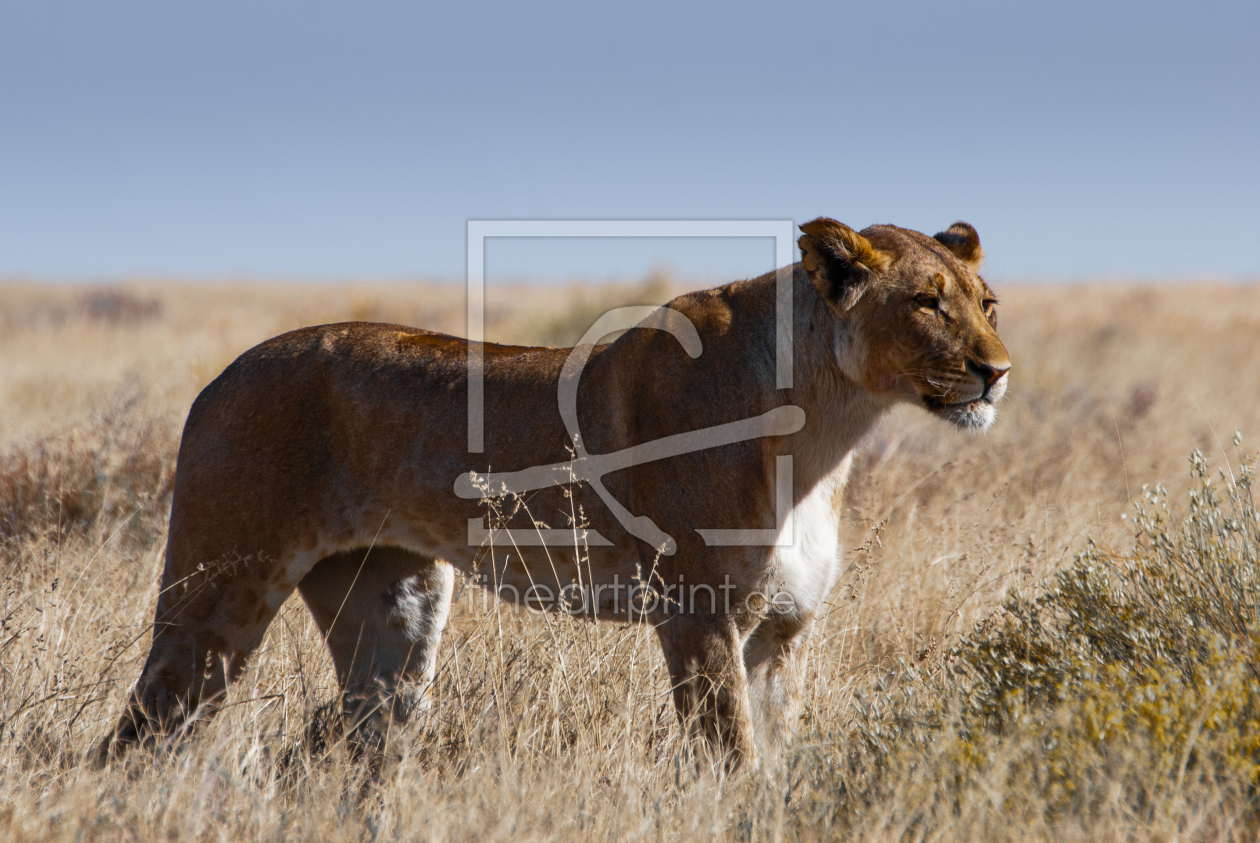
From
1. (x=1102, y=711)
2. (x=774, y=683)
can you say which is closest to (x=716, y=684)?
(x=774, y=683)

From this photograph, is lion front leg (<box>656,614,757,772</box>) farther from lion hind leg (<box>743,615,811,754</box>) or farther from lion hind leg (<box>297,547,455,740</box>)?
lion hind leg (<box>297,547,455,740</box>)

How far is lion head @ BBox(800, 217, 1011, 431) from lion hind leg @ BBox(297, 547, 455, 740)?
2.03 m

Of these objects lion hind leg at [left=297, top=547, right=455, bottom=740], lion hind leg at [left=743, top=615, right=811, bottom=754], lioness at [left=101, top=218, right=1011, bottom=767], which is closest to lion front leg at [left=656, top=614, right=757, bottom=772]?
lioness at [left=101, top=218, right=1011, bottom=767]

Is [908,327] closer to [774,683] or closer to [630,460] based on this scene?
[630,460]

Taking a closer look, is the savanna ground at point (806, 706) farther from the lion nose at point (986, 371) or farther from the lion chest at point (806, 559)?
the lion nose at point (986, 371)

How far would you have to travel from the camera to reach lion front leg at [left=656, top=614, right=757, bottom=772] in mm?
3424

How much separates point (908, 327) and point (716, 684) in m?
1.37

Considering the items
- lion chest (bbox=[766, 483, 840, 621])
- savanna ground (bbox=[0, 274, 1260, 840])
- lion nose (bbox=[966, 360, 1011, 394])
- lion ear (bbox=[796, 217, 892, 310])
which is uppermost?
lion ear (bbox=[796, 217, 892, 310])

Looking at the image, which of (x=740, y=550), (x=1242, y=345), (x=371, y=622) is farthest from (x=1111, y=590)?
(x=1242, y=345)

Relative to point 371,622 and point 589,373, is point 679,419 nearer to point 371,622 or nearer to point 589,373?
point 589,373

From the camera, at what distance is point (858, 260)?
357 cm

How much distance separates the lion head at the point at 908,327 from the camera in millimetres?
3484

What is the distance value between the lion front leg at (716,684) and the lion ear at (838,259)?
1183mm

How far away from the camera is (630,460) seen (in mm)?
3662
